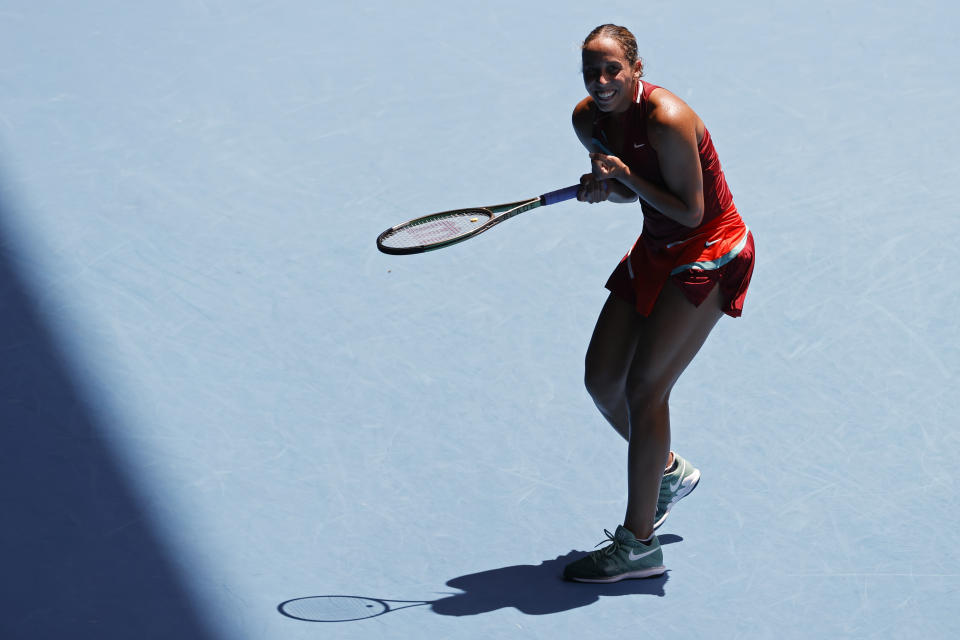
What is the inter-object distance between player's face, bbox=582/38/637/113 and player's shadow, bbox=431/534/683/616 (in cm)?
136

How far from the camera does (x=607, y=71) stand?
10.4 ft

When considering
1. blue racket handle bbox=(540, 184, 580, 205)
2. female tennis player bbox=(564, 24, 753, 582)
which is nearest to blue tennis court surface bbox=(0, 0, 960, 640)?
female tennis player bbox=(564, 24, 753, 582)

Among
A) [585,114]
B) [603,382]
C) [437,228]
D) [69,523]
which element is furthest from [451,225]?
[69,523]

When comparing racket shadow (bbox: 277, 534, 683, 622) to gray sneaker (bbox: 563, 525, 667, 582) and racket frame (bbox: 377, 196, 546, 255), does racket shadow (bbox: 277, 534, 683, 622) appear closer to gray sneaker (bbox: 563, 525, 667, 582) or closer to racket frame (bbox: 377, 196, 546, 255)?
gray sneaker (bbox: 563, 525, 667, 582)

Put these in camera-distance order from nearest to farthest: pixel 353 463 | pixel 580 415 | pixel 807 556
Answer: pixel 807 556, pixel 353 463, pixel 580 415

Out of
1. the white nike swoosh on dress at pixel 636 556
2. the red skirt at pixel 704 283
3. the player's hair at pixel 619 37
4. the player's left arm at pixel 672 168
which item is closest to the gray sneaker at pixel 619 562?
the white nike swoosh on dress at pixel 636 556

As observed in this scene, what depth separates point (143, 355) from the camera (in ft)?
14.1

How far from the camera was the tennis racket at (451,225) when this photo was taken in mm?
3455

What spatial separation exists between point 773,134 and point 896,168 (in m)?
0.58

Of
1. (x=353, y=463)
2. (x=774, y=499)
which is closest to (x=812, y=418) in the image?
(x=774, y=499)

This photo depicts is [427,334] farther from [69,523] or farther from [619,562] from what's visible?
[69,523]

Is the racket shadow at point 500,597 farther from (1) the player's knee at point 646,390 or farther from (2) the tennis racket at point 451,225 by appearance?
(2) the tennis racket at point 451,225

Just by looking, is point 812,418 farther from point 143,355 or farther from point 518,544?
point 143,355

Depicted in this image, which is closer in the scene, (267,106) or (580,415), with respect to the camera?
(580,415)
